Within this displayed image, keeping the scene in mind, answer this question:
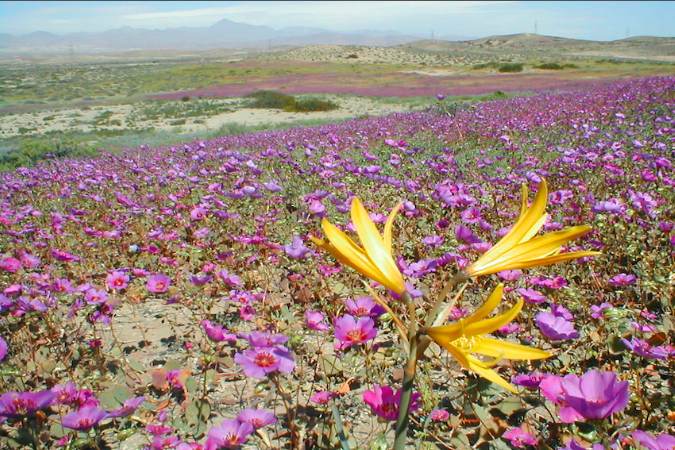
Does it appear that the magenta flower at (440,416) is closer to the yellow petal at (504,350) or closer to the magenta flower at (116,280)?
the yellow petal at (504,350)

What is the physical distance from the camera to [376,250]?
95cm

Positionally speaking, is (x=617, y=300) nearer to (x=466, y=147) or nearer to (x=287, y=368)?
(x=287, y=368)

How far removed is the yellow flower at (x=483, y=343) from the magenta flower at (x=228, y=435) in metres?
0.77

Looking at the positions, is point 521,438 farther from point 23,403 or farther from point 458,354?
point 23,403

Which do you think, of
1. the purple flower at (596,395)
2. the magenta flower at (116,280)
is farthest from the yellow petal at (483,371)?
the magenta flower at (116,280)

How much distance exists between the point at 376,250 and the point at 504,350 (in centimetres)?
28

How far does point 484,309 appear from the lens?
0.76 meters

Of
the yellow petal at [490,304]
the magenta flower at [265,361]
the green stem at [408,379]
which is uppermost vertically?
the yellow petal at [490,304]

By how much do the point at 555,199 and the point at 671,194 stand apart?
1.24 metres

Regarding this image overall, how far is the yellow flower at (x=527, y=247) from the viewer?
867 millimetres

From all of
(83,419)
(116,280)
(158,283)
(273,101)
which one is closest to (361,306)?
(83,419)

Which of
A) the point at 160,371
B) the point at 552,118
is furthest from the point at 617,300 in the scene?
the point at 552,118

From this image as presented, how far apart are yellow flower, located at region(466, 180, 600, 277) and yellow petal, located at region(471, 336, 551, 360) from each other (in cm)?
12

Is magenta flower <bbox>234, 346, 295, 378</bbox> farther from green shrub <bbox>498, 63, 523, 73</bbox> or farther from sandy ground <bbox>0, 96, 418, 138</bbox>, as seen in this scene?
green shrub <bbox>498, 63, 523, 73</bbox>
